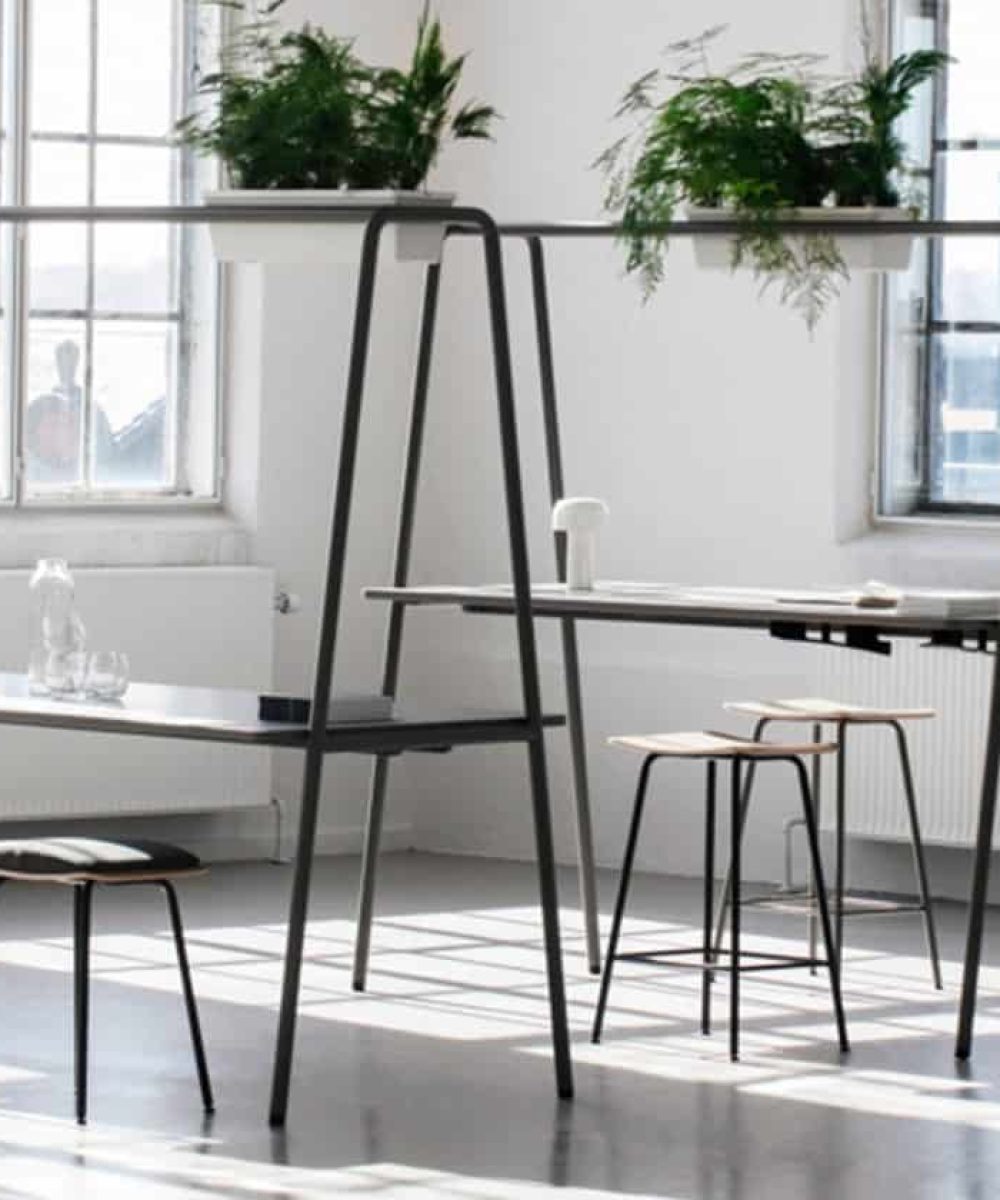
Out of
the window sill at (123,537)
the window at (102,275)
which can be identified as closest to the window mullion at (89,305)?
the window at (102,275)

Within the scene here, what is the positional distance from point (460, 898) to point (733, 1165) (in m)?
3.69

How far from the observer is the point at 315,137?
672cm

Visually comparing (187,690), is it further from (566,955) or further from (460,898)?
(460,898)

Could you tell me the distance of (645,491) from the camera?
10031 millimetres

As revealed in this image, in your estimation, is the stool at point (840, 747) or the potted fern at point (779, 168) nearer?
the potted fern at point (779, 168)

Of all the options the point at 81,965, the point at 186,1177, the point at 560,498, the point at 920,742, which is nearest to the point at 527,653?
the point at 81,965

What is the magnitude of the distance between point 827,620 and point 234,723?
4.71 feet

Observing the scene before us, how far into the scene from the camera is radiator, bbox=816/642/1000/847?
923cm

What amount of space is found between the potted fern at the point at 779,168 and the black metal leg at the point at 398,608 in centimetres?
70

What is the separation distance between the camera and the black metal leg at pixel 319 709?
6039mm

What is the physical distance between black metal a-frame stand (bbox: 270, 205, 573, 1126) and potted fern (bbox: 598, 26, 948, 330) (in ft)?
1.70

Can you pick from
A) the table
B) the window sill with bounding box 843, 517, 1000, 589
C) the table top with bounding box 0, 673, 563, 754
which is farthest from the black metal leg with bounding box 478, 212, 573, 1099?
the window sill with bounding box 843, 517, 1000, 589

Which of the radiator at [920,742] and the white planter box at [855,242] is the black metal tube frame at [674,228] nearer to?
the white planter box at [855,242]

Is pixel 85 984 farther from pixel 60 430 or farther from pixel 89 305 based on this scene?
pixel 89 305
